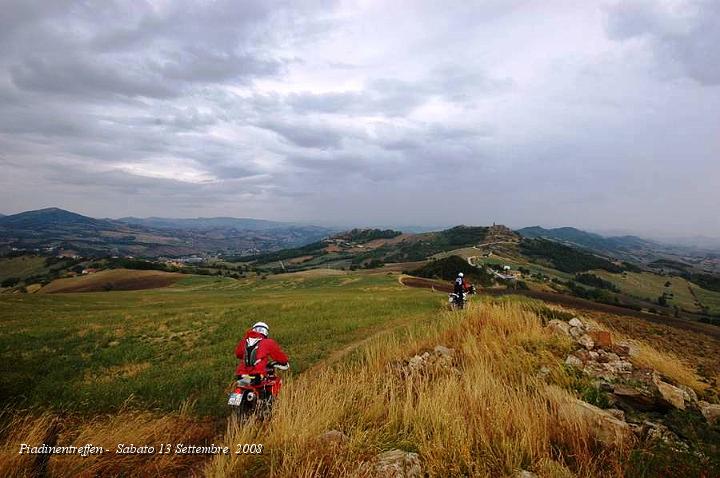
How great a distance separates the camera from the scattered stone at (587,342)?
9.29m

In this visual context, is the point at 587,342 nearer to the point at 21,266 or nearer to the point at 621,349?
the point at 621,349

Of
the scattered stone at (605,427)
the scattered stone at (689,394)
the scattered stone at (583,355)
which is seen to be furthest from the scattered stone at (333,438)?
the scattered stone at (689,394)

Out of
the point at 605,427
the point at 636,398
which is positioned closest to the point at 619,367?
the point at 636,398

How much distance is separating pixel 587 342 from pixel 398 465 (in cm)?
780

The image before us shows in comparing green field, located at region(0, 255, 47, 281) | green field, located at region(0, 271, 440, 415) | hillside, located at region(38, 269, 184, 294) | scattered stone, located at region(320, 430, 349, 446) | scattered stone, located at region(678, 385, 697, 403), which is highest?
scattered stone, located at region(320, 430, 349, 446)

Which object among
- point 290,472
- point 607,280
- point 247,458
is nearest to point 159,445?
point 247,458

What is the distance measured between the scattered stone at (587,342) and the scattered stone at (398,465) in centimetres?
728

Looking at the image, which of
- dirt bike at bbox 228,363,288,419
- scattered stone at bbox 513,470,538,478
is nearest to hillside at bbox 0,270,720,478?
scattered stone at bbox 513,470,538,478

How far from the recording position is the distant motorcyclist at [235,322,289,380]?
6.71 m

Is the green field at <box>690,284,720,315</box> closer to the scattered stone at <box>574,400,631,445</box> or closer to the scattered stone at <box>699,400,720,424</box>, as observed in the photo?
the scattered stone at <box>699,400,720,424</box>

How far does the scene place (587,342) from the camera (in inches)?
371

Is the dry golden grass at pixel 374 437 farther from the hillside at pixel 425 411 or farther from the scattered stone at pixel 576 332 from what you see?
the scattered stone at pixel 576 332

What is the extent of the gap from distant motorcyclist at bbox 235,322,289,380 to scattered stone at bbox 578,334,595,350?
792 cm

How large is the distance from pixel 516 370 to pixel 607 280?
158946 mm
